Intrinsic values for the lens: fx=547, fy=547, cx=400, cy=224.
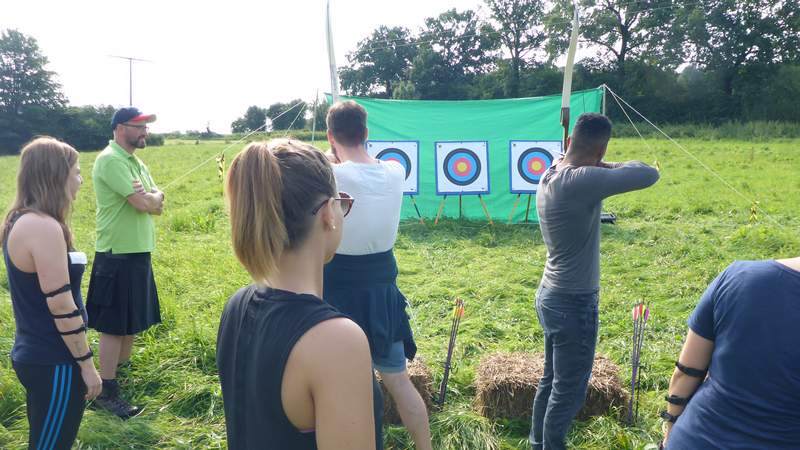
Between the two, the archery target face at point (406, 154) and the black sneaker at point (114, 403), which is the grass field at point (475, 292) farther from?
the archery target face at point (406, 154)

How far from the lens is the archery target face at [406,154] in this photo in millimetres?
7535

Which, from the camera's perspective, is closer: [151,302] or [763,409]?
[763,409]

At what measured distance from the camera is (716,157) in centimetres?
1305

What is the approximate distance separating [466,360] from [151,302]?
1.80 m

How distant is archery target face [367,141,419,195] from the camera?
7535 millimetres

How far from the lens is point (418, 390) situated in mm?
2598

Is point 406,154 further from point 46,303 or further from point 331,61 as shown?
point 46,303

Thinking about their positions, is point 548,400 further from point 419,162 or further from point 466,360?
point 419,162

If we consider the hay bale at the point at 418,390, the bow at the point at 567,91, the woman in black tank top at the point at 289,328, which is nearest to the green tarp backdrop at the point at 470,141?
the bow at the point at 567,91

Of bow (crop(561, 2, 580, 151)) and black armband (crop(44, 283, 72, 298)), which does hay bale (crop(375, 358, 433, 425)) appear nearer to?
Answer: black armband (crop(44, 283, 72, 298))

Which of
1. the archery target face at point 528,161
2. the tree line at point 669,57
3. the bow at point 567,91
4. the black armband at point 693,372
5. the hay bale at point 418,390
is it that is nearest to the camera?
the black armband at point 693,372

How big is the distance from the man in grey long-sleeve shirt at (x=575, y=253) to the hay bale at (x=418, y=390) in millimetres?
704

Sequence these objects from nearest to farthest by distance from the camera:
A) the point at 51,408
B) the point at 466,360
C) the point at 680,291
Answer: the point at 51,408 → the point at 466,360 → the point at 680,291

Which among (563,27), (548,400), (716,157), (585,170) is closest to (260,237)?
(585,170)
